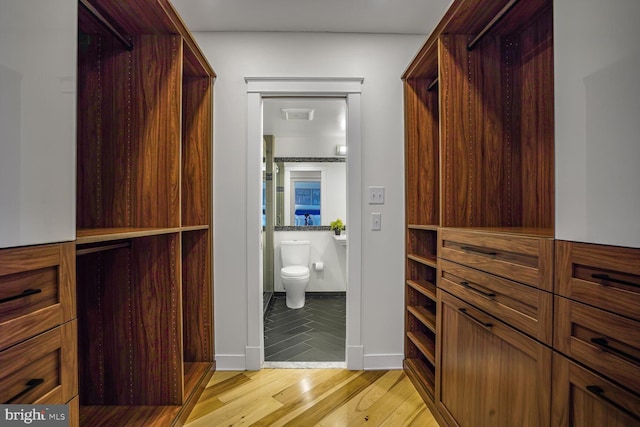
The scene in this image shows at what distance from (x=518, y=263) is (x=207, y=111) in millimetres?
2017

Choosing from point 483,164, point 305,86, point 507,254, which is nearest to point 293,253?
point 305,86

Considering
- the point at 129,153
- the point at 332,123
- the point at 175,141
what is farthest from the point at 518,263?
the point at 332,123

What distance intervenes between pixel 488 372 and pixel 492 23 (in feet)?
5.07

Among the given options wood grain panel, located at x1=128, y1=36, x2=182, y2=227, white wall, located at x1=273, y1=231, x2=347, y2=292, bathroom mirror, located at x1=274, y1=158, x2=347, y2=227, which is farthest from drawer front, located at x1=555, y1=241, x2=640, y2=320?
bathroom mirror, located at x1=274, y1=158, x2=347, y2=227

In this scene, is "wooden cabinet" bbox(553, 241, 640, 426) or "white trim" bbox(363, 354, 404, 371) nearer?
"wooden cabinet" bbox(553, 241, 640, 426)

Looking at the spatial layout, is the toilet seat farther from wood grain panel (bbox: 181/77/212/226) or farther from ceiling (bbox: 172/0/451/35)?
ceiling (bbox: 172/0/451/35)

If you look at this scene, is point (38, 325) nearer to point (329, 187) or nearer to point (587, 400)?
point (587, 400)

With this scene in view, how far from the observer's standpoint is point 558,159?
2.75ft

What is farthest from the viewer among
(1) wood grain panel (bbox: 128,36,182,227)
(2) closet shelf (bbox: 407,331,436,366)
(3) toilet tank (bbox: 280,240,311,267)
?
(3) toilet tank (bbox: 280,240,311,267)

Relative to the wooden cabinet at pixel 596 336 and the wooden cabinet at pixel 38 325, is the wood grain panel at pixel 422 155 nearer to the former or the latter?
the wooden cabinet at pixel 596 336

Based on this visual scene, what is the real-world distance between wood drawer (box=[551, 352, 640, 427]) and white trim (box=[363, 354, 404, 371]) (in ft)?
4.31

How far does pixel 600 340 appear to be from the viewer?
2.29ft

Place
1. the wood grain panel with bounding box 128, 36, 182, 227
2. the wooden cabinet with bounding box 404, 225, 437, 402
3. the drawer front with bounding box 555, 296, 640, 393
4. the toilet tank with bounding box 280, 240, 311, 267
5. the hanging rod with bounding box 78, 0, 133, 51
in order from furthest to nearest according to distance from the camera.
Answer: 1. the toilet tank with bounding box 280, 240, 311, 267
2. the wooden cabinet with bounding box 404, 225, 437, 402
3. the wood grain panel with bounding box 128, 36, 182, 227
4. the hanging rod with bounding box 78, 0, 133, 51
5. the drawer front with bounding box 555, 296, 640, 393

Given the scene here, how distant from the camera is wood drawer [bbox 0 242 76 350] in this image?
2.13ft
